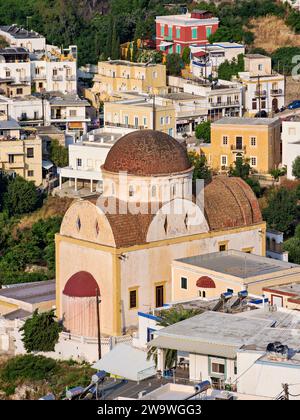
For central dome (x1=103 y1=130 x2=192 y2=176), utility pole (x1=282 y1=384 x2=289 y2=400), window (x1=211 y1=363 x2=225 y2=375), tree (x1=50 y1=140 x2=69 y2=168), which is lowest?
tree (x1=50 y1=140 x2=69 y2=168)

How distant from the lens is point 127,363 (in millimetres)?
37031

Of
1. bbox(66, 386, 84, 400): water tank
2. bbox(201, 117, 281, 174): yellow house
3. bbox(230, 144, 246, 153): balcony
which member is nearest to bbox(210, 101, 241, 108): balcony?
bbox(201, 117, 281, 174): yellow house

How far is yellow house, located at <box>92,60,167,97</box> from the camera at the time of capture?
7025cm

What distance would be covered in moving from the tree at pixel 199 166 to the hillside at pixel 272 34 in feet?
53.9

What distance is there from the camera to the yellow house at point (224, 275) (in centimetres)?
3991

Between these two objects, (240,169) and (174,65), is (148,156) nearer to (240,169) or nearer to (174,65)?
(240,169)

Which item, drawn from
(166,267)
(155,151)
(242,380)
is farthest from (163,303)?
(242,380)

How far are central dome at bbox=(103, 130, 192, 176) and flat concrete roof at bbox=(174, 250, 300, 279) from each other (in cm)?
223

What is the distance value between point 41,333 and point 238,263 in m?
4.99

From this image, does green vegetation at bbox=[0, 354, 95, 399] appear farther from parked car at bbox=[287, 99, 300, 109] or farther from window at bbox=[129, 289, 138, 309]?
parked car at bbox=[287, 99, 300, 109]

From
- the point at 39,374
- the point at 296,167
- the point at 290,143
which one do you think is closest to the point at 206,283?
the point at 39,374

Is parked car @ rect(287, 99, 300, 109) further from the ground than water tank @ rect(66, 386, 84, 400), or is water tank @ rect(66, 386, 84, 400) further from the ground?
water tank @ rect(66, 386, 84, 400)

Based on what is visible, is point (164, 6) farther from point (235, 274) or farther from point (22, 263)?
point (235, 274)

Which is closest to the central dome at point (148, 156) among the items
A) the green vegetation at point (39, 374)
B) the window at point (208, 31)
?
the green vegetation at point (39, 374)
